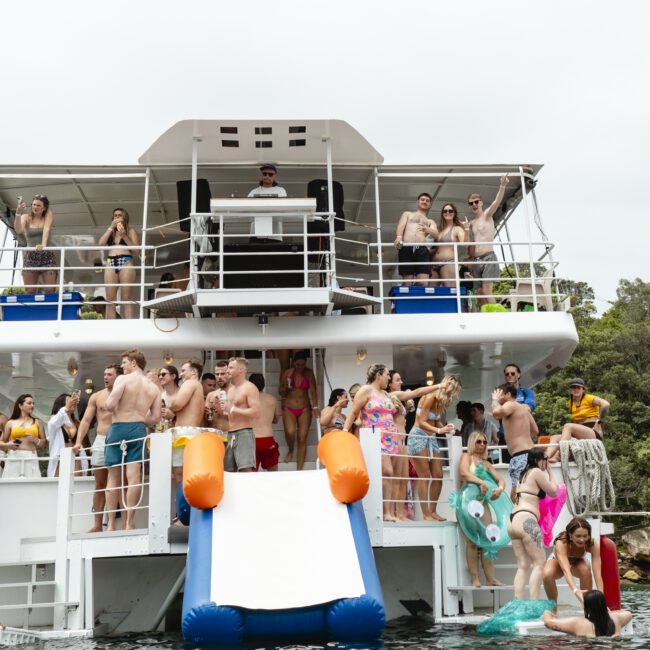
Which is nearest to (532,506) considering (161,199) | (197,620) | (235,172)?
(197,620)

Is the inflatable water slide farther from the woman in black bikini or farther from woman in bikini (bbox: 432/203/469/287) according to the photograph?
woman in bikini (bbox: 432/203/469/287)

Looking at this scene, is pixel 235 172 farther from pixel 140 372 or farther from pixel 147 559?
pixel 147 559

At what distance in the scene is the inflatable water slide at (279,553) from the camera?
8.09 meters

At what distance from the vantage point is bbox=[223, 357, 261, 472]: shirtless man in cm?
1003

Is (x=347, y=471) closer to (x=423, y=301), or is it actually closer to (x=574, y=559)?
(x=574, y=559)

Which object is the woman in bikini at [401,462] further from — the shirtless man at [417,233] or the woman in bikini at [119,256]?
the woman in bikini at [119,256]

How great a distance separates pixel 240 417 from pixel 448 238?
4750mm

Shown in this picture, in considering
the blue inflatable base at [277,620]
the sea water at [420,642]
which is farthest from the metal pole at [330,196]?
the blue inflatable base at [277,620]

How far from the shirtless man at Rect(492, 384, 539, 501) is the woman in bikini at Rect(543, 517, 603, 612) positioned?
1.16 meters

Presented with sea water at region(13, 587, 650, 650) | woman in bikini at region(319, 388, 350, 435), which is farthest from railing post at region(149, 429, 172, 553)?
woman in bikini at region(319, 388, 350, 435)

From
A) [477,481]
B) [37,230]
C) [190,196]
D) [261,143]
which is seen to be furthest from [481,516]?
[37,230]

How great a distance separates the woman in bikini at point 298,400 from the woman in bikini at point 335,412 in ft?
3.16

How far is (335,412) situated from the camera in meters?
11.2

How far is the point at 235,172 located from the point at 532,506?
22.5ft
